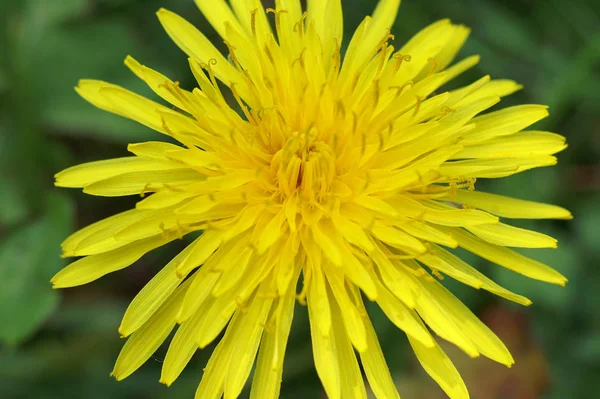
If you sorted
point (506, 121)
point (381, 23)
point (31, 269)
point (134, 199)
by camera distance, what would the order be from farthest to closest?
point (134, 199) < point (31, 269) < point (381, 23) < point (506, 121)

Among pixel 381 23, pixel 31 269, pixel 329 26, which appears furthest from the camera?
pixel 31 269

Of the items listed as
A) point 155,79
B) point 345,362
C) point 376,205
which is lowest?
point 345,362

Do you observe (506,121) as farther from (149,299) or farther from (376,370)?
(149,299)

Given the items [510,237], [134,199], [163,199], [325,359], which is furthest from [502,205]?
[134,199]

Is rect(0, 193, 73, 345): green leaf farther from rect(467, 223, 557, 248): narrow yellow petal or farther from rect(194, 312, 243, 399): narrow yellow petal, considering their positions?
rect(467, 223, 557, 248): narrow yellow petal

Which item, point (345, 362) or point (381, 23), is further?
point (381, 23)

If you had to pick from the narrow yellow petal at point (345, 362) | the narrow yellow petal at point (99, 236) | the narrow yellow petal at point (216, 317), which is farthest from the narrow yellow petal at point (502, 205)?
the narrow yellow petal at point (99, 236)

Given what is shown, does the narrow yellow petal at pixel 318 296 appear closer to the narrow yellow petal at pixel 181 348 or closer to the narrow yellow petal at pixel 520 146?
the narrow yellow petal at pixel 181 348

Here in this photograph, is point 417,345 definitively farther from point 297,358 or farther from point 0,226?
point 0,226
